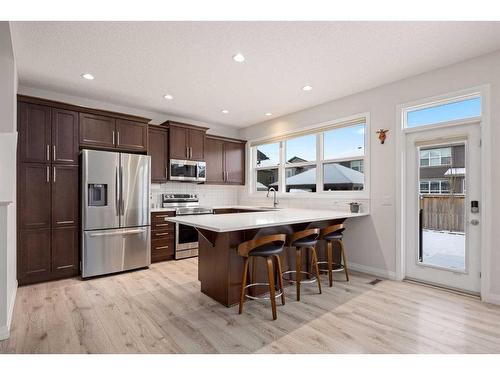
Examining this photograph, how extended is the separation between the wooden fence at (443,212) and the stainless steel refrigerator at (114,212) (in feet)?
13.3

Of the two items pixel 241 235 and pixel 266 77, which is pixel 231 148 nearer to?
pixel 266 77

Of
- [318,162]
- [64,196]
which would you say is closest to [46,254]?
[64,196]

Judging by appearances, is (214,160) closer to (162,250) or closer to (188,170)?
(188,170)

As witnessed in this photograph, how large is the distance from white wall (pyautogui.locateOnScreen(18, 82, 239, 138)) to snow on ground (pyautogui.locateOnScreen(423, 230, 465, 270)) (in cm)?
449

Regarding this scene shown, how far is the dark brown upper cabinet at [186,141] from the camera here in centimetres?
496

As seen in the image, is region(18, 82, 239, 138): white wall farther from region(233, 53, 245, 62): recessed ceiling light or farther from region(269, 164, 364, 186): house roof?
region(233, 53, 245, 62): recessed ceiling light

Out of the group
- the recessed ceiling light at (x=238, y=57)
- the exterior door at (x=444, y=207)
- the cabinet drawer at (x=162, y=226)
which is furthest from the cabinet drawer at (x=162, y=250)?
the exterior door at (x=444, y=207)

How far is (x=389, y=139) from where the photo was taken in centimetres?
375

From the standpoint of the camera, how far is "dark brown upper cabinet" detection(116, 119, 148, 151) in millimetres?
4188

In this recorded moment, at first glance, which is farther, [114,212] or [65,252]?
[114,212]

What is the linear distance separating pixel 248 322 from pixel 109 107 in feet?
13.5

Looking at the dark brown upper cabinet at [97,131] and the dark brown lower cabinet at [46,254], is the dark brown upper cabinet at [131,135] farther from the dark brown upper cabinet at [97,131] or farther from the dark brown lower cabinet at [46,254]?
the dark brown lower cabinet at [46,254]

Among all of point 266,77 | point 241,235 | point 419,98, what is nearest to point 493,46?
point 419,98
